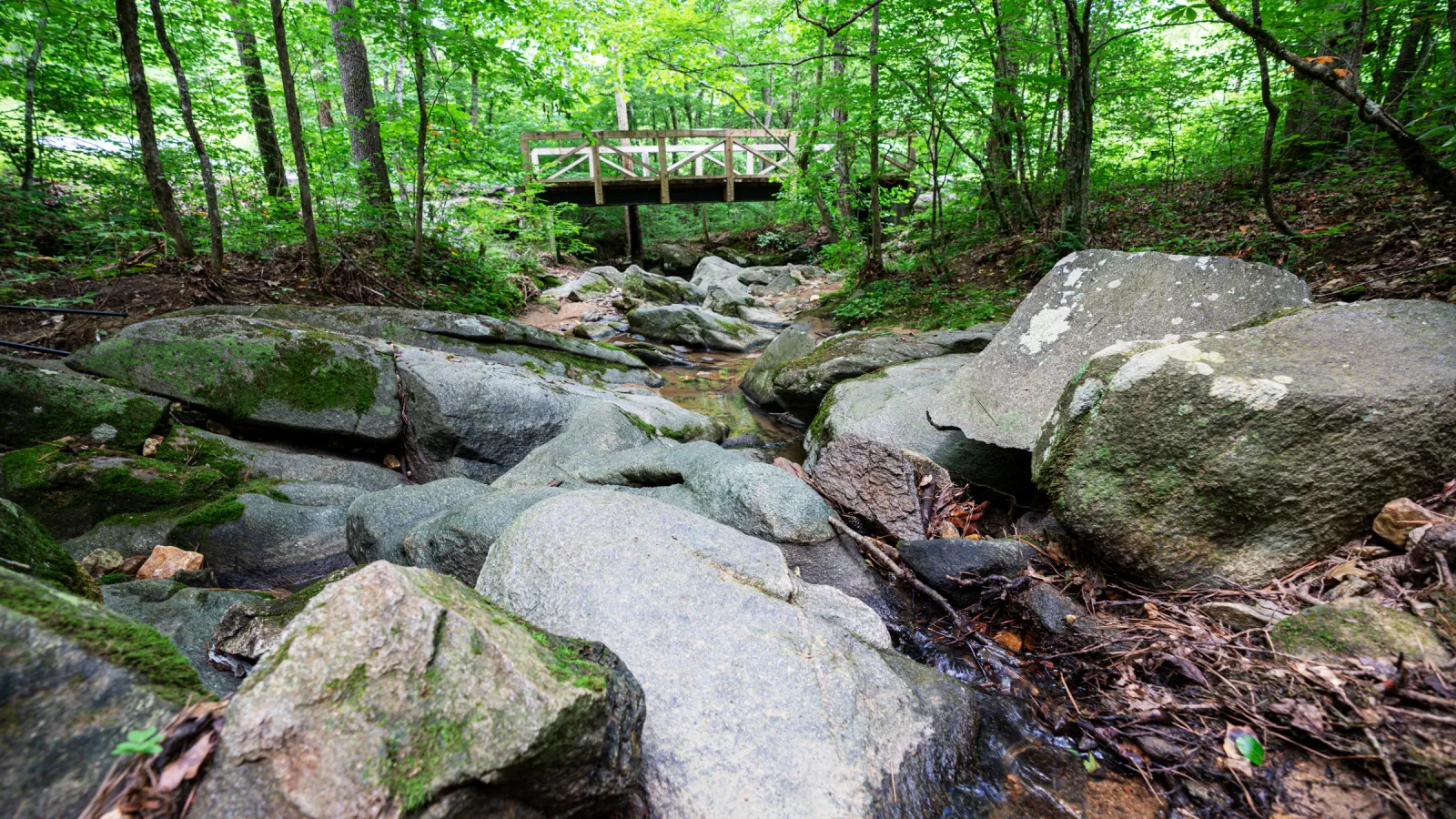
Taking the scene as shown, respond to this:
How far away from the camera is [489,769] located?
131 centimetres

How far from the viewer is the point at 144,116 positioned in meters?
5.69

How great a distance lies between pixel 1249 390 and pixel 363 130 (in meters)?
11.9

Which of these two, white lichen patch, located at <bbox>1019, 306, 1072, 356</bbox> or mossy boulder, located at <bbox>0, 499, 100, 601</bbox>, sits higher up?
white lichen patch, located at <bbox>1019, 306, 1072, 356</bbox>

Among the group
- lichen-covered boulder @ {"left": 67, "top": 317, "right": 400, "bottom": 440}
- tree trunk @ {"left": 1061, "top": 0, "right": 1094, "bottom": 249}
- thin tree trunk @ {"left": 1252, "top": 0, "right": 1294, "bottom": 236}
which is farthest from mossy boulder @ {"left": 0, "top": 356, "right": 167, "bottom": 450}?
tree trunk @ {"left": 1061, "top": 0, "right": 1094, "bottom": 249}

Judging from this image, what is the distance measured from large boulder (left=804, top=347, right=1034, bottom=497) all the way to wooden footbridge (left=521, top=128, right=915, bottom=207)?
34.1ft

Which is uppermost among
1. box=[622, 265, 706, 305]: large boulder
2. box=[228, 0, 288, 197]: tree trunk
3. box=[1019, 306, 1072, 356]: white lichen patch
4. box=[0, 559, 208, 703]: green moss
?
box=[228, 0, 288, 197]: tree trunk

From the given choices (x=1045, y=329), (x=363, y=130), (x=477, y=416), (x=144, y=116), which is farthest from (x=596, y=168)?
(x=1045, y=329)

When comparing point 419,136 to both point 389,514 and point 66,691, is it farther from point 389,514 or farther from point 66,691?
point 66,691

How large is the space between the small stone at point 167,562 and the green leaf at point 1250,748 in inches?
195

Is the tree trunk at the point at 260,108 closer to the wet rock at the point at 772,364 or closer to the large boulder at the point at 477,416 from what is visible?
the large boulder at the point at 477,416

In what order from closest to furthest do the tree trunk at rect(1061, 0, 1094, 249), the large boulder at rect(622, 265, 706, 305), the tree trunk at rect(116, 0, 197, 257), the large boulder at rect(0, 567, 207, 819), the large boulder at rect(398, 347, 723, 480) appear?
the large boulder at rect(0, 567, 207, 819) < the large boulder at rect(398, 347, 723, 480) < the tree trunk at rect(116, 0, 197, 257) < the tree trunk at rect(1061, 0, 1094, 249) < the large boulder at rect(622, 265, 706, 305)

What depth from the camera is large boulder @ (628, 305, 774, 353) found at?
11016mm

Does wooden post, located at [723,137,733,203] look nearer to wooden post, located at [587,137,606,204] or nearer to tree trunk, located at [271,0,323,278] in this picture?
wooden post, located at [587,137,606,204]

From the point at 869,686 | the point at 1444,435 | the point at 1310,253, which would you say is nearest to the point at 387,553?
the point at 869,686
